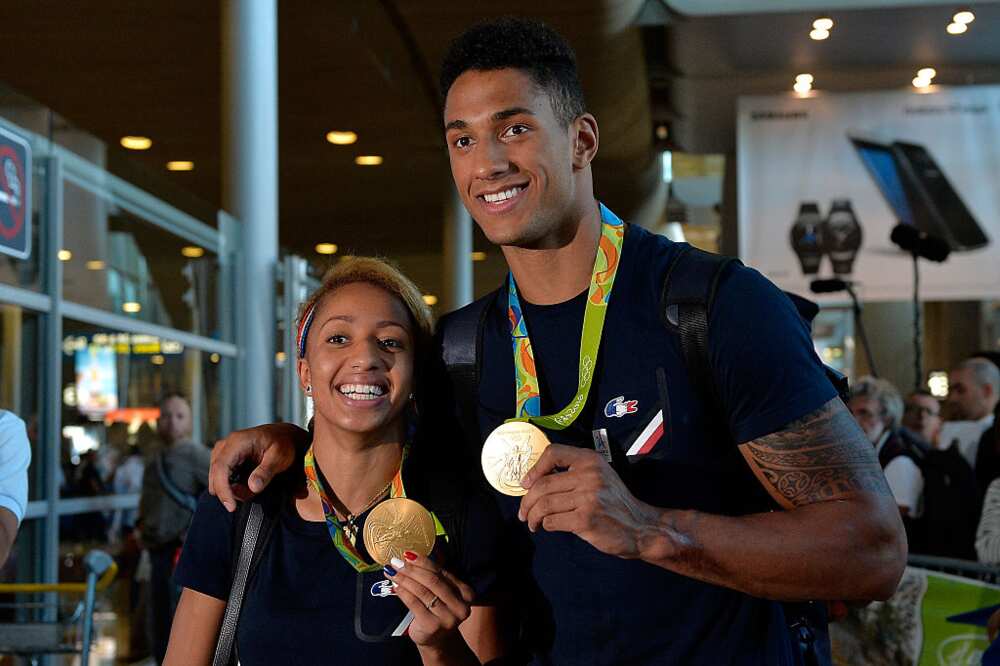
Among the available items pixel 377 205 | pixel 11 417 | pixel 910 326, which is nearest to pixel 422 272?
pixel 377 205

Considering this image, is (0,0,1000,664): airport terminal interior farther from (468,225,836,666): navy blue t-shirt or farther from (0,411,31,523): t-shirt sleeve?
(468,225,836,666): navy blue t-shirt

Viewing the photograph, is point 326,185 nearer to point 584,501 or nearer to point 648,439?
point 648,439

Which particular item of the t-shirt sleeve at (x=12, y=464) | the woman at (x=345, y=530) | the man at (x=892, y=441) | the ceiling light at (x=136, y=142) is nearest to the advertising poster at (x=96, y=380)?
the t-shirt sleeve at (x=12, y=464)

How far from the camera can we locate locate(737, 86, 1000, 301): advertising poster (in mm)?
12828

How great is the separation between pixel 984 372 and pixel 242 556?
639 cm

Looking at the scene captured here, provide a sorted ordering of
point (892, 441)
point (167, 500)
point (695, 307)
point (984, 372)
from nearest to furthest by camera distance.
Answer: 1. point (695, 307)
2. point (892, 441)
3. point (167, 500)
4. point (984, 372)

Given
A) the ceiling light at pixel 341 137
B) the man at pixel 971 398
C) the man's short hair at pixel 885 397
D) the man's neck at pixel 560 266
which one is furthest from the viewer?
the ceiling light at pixel 341 137

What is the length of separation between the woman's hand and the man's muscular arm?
44cm

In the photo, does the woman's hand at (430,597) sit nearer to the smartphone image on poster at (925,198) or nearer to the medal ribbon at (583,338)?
the medal ribbon at (583,338)

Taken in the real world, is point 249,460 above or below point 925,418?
above

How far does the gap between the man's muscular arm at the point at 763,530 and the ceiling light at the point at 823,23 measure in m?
10.5

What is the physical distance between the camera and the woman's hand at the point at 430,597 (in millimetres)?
2379

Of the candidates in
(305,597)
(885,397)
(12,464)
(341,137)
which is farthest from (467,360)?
(341,137)

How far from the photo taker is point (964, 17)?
1196 cm
